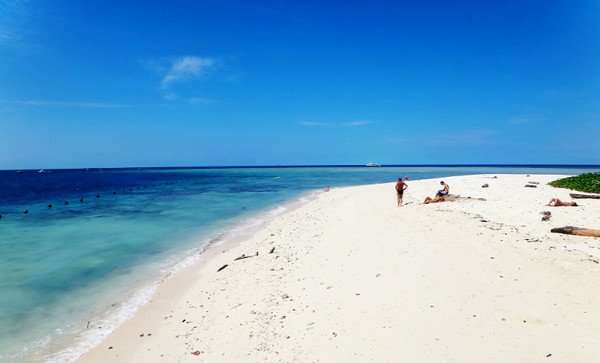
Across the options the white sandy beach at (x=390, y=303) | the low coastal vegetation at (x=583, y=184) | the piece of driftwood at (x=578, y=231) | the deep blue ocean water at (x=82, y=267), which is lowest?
the deep blue ocean water at (x=82, y=267)

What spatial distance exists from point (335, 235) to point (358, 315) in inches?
254

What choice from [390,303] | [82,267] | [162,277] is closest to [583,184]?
[390,303]

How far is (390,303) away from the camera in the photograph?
241 inches

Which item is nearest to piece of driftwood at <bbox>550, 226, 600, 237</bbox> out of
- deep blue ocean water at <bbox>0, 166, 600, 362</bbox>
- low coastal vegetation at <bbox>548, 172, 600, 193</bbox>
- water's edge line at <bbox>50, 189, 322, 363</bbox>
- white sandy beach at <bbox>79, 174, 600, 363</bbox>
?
white sandy beach at <bbox>79, 174, 600, 363</bbox>

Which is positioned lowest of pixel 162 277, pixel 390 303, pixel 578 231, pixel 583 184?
pixel 162 277

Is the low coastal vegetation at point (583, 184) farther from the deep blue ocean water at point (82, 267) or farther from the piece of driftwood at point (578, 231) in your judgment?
the deep blue ocean water at point (82, 267)

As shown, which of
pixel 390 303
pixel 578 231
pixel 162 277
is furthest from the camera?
pixel 162 277

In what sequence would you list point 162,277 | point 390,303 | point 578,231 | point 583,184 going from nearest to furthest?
point 390,303 → point 578,231 → point 162,277 → point 583,184

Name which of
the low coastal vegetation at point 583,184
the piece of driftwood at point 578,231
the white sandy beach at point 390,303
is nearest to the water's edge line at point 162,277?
the white sandy beach at point 390,303

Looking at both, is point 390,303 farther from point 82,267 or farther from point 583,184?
point 583,184

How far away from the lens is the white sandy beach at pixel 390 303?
15.9 feet

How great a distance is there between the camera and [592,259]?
7699 mm

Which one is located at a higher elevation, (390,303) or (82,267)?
(390,303)

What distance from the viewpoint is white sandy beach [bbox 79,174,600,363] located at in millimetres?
4832
